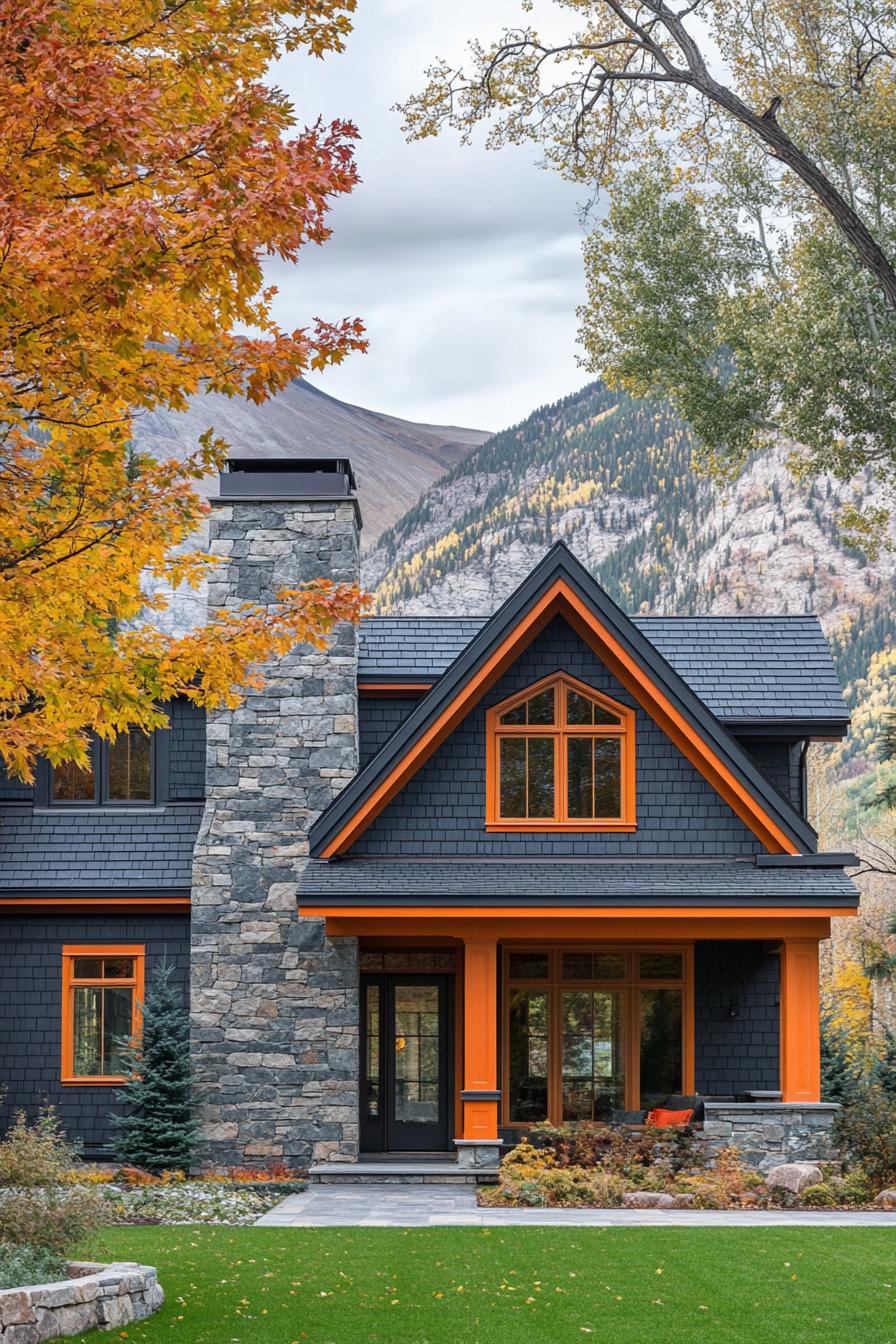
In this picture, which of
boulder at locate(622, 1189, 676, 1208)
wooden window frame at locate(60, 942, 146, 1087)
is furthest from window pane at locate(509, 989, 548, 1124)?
wooden window frame at locate(60, 942, 146, 1087)

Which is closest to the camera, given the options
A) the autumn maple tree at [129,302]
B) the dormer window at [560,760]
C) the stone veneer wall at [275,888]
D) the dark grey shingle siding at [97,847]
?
the autumn maple tree at [129,302]

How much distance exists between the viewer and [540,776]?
58.2 feet

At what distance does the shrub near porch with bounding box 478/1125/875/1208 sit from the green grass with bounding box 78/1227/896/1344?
1.87 m

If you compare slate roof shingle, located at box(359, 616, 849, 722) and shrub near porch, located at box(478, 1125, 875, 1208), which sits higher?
slate roof shingle, located at box(359, 616, 849, 722)

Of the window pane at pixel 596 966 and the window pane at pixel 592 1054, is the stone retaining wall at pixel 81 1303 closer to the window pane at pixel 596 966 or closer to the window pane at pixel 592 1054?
the window pane at pixel 592 1054

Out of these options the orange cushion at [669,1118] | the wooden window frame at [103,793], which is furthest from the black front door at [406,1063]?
the wooden window frame at [103,793]

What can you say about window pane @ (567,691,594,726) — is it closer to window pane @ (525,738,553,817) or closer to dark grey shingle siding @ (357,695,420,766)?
window pane @ (525,738,553,817)

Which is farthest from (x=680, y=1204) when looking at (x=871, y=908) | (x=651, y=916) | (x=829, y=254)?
(x=871, y=908)

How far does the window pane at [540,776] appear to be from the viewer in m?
17.7

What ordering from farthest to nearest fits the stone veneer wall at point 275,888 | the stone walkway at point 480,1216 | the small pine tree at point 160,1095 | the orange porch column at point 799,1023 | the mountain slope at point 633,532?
the mountain slope at point 633,532, the stone veneer wall at point 275,888, the small pine tree at point 160,1095, the orange porch column at point 799,1023, the stone walkway at point 480,1216

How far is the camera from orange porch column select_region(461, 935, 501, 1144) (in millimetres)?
16312

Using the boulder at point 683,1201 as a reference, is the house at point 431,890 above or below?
above

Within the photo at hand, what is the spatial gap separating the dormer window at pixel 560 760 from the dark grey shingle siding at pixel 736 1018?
2197 mm

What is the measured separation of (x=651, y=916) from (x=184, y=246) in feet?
33.9
